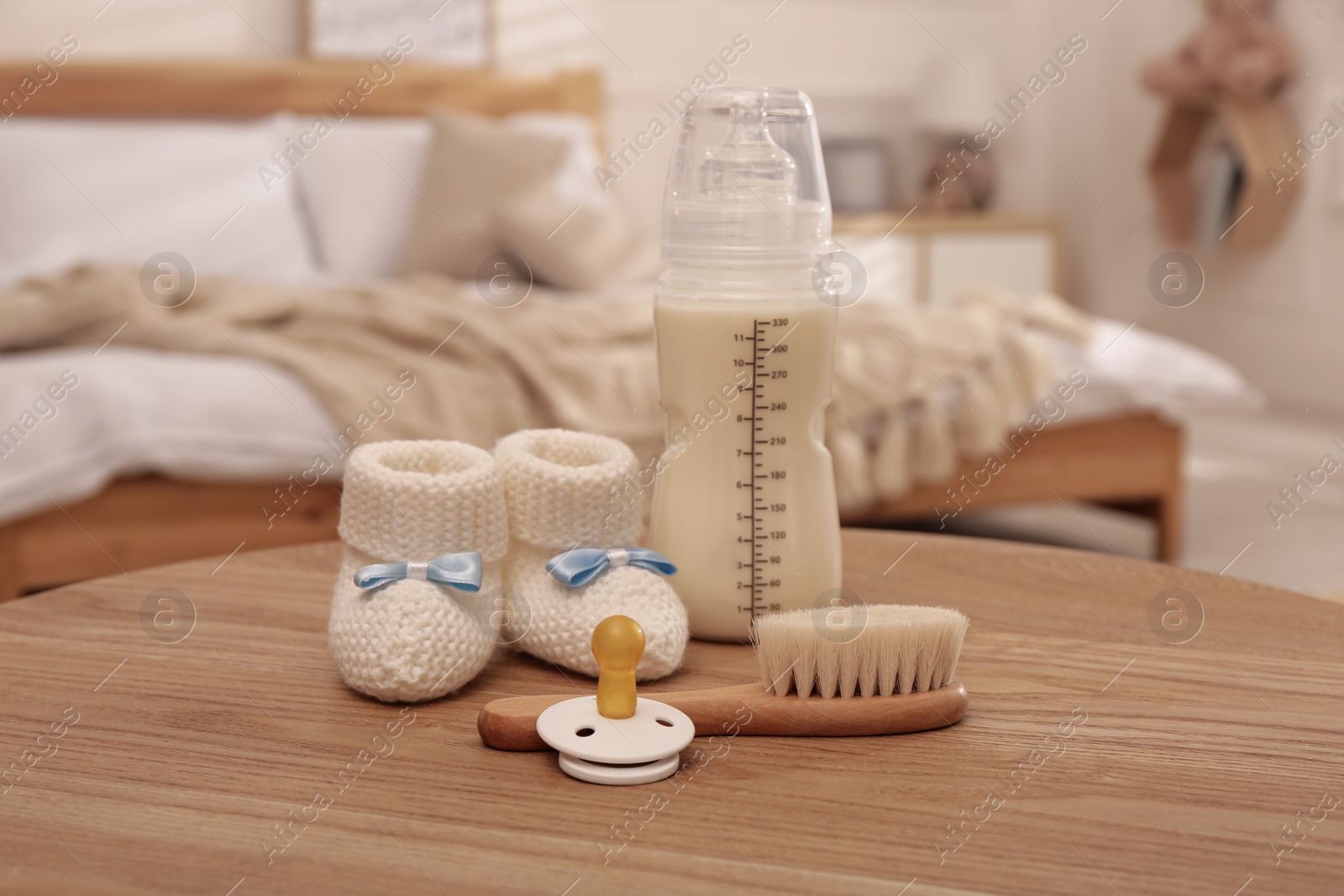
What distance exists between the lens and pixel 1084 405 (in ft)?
7.37

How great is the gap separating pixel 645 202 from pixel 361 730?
3.46m

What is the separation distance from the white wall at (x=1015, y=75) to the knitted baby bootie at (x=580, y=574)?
3084mm

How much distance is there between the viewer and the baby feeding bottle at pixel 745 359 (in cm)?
69

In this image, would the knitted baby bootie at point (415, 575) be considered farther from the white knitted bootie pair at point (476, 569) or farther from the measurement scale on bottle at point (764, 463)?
the measurement scale on bottle at point (764, 463)

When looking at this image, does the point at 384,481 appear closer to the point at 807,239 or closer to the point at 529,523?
the point at 529,523

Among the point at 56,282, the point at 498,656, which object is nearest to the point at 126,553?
the point at 56,282

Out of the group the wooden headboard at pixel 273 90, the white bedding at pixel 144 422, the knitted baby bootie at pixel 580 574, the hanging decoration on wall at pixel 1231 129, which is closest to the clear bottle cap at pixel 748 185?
the knitted baby bootie at pixel 580 574

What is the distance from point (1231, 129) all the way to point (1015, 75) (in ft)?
2.95

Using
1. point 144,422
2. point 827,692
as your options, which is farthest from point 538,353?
point 827,692

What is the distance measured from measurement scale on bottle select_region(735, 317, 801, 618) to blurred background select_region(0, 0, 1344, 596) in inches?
53.4

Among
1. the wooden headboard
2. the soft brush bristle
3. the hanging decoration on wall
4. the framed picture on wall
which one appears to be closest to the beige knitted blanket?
the soft brush bristle

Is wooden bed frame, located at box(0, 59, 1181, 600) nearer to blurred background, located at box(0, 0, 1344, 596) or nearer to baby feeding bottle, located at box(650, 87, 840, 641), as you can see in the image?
blurred background, located at box(0, 0, 1344, 596)

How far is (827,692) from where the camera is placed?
1.93 feet

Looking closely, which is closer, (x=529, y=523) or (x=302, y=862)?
(x=302, y=862)
